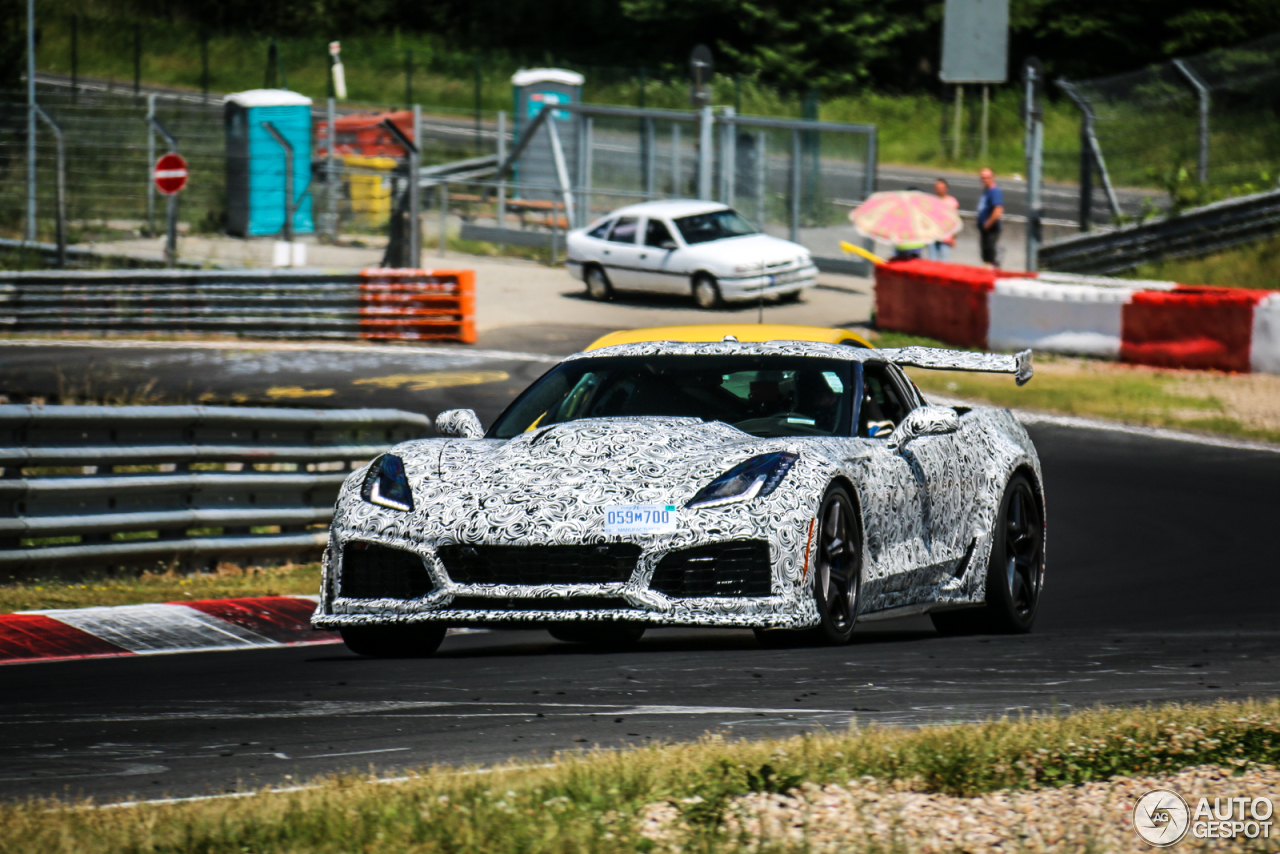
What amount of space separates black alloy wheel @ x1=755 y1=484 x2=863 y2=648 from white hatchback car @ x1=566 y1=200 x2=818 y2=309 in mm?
19860

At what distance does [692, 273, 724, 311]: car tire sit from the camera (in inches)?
1081

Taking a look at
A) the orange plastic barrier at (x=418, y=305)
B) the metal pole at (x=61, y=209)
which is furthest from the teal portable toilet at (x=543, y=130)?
the orange plastic barrier at (x=418, y=305)

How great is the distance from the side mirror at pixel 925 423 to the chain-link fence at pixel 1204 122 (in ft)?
65.0

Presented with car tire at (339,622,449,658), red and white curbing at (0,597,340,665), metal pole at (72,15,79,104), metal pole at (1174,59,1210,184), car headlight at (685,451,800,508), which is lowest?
red and white curbing at (0,597,340,665)

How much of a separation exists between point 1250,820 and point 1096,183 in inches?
990

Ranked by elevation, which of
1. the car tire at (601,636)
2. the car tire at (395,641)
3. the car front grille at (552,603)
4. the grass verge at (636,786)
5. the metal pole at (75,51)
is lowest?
the car tire at (601,636)

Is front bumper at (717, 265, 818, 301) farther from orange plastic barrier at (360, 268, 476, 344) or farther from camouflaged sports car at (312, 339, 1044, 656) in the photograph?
camouflaged sports car at (312, 339, 1044, 656)

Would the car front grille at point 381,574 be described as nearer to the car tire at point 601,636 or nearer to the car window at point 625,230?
the car tire at point 601,636

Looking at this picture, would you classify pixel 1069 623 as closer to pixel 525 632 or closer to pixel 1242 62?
pixel 525 632

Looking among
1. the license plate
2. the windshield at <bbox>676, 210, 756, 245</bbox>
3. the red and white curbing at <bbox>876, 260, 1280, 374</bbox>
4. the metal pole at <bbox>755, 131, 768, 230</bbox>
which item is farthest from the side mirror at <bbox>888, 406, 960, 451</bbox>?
the metal pole at <bbox>755, 131, 768, 230</bbox>

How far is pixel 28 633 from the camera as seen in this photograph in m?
8.14

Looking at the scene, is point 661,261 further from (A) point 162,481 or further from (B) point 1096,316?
(A) point 162,481

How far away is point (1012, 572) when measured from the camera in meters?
8.75

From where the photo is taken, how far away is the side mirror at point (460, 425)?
7.79m
